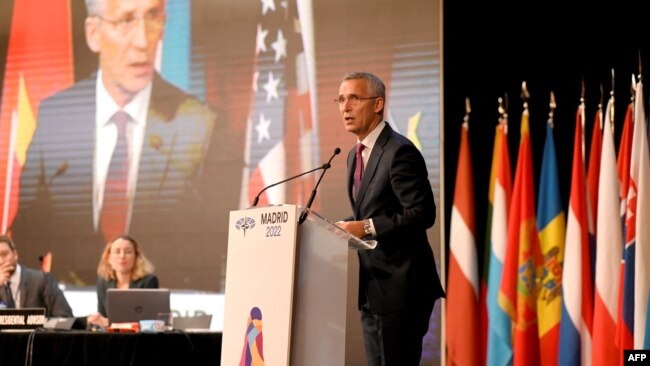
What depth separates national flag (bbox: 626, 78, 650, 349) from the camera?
4.67 m

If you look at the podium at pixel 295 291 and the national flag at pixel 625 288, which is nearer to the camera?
the podium at pixel 295 291

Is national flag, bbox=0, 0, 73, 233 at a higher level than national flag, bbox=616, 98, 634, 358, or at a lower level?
higher

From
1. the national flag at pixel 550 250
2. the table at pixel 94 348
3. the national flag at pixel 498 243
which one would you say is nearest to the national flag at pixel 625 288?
the national flag at pixel 550 250

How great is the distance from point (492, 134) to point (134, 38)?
9.50 feet

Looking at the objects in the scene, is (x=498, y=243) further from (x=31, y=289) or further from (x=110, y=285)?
(x=31, y=289)

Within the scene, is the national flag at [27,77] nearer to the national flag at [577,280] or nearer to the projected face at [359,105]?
the national flag at [577,280]

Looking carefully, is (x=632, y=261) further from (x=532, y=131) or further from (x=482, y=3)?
(x=482, y=3)

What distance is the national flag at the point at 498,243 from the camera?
528 centimetres

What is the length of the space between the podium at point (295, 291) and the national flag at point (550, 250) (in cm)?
241

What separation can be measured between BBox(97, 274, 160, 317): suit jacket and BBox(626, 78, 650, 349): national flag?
3.02 metres

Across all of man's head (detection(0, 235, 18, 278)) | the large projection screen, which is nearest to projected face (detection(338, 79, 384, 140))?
the large projection screen

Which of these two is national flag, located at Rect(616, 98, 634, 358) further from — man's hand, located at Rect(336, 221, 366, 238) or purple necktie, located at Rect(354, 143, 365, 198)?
man's hand, located at Rect(336, 221, 366, 238)

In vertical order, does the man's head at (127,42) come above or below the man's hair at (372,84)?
above

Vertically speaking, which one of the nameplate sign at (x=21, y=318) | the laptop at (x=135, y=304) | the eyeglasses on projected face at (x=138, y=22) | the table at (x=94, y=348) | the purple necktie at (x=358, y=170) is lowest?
the table at (x=94, y=348)
